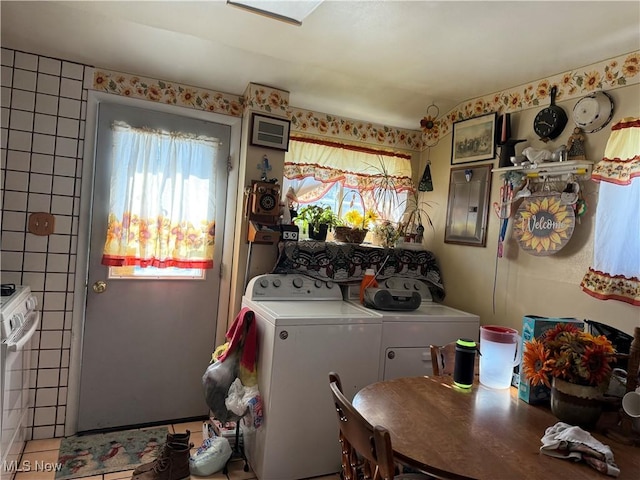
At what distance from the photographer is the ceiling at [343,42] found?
179cm

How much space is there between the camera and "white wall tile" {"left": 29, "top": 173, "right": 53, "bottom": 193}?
2.37 meters

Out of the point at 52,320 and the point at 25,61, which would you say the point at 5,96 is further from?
the point at 52,320

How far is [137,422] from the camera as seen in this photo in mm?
2680

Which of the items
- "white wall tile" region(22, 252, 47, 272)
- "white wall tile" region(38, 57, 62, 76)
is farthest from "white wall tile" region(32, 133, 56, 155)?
"white wall tile" region(22, 252, 47, 272)

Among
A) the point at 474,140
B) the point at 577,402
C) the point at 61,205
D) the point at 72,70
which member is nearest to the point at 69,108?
the point at 72,70

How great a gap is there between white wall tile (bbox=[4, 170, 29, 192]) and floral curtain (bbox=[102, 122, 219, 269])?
0.43m

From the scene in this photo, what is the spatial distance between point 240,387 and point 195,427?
30.1 inches

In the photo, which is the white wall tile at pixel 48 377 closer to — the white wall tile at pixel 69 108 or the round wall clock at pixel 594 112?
the white wall tile at pixel 69 108

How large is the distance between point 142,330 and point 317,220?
Result: 134 centimetres

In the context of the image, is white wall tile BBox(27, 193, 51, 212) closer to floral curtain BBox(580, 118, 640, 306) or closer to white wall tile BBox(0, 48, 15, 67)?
white wall tile BBox(0, 48, 15, 67)

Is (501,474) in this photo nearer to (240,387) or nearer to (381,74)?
(240,387)

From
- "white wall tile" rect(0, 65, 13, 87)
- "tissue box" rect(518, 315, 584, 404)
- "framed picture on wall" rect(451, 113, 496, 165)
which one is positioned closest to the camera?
"tissue box" rect(518, 315, 584, 404)

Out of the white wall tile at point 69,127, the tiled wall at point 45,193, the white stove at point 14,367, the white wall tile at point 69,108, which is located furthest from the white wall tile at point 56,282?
the white wall tile at point 69,108

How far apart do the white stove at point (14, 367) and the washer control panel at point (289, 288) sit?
1.13 m
